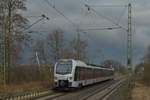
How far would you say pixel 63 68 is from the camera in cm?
2736

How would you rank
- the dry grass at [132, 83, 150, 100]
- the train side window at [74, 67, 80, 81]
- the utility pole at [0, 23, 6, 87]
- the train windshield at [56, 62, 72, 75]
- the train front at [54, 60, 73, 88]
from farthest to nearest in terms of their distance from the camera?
1. the train side window at [74, 67, 80, 81]
2. the train windshield at [56, 62, 72, 75]
3. the train front at [54, 60, 73, 88]
4. the utility pole at [0, 23, 6, 87]
5. the dry grass at [132, 83, 150, 100]

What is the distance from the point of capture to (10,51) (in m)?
27.7

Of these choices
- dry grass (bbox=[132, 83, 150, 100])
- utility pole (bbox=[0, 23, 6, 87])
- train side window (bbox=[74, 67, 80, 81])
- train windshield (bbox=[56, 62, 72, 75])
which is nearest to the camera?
dry grass (bbox=[132, 83, 150, 100])

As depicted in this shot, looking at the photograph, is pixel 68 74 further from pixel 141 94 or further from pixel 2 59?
pixel 141 94

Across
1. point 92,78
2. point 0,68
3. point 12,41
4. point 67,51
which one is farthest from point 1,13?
point 67,51

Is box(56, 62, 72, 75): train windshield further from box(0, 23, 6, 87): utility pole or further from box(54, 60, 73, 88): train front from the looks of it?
box(0, 23, 6, 87): utility pole

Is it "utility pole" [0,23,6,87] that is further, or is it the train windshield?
the train windshield

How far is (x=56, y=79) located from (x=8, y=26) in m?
7.02

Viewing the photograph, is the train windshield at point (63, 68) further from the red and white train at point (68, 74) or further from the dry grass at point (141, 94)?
the dry grass at point (141, 94)

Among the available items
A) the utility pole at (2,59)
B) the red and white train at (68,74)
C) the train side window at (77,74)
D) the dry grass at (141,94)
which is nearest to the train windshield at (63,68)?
the red and white train at (68,74)

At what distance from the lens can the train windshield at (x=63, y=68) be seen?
88.7 ft

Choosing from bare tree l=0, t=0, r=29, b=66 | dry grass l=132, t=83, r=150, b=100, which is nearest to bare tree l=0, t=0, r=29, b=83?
bare tree l=0, t=0, r=29, b=66

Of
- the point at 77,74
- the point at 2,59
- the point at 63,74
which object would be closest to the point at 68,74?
the point at 63,74

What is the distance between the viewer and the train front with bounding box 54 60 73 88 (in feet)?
87.1
